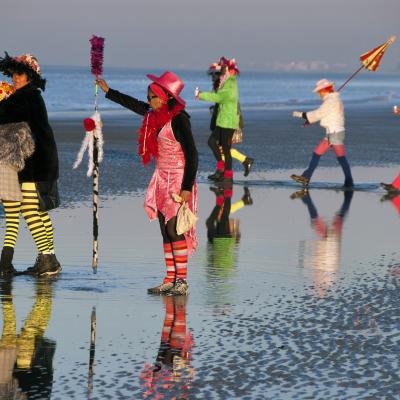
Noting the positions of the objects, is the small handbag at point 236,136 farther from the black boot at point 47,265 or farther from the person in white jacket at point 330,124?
the black boot at point 47,265

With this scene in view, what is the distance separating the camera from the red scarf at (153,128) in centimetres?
1014

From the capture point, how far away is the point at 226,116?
1917cm

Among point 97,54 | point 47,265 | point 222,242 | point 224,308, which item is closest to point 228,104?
point 222,242

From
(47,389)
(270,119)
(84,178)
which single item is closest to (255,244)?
(47,389)

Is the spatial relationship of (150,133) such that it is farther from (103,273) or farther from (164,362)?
(164,362)

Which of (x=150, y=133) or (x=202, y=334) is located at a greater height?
(x=150, y=133)

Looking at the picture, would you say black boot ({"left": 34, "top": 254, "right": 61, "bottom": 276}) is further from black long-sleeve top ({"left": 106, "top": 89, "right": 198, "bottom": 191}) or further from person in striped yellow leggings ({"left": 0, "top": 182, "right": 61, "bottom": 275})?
black long-sleeve top ({"left": 106, "top": 89, "right": 198, "bottom": 191})

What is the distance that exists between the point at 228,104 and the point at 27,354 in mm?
11473

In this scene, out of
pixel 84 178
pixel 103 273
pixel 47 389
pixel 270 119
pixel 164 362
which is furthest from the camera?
pixel 270 119

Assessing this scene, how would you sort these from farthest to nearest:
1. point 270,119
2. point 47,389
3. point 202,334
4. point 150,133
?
point 270,119 → point 150,133 → point 202,334 → point 47,389

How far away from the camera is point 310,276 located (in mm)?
10922

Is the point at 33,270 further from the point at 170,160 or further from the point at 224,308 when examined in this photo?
the point at 224,308

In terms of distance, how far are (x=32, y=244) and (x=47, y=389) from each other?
5.47 metres

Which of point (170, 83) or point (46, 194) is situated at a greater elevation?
point (170, 83)
